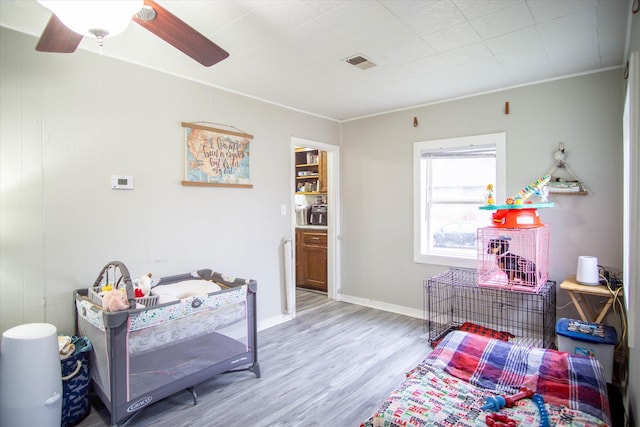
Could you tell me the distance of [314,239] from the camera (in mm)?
5359

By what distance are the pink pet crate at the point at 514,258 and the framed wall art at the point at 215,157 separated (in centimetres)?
238

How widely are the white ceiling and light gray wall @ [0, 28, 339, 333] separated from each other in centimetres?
21

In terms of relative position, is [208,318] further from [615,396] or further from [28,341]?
[615,396]

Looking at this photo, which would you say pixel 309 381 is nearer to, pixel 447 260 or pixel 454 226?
pixel 447 260

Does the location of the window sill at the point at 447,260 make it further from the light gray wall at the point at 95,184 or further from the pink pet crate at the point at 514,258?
the light gray wall at the point at 95,184

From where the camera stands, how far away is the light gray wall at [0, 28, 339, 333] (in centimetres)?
230

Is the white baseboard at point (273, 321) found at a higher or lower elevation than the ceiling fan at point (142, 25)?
lower

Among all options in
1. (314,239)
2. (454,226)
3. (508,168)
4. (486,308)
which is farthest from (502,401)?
(314,239)

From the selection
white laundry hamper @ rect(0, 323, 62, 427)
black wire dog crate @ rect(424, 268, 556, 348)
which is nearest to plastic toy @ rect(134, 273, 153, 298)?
white laundry hamper @ rect(0, 323, 62, 427)

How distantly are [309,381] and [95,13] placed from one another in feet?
8.54

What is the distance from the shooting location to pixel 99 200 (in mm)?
2643

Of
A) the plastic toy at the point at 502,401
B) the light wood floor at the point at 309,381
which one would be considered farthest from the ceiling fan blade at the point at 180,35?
the light wood floor at the point at 309,381

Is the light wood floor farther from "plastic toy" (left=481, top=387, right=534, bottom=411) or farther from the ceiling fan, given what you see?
the ceiling fan

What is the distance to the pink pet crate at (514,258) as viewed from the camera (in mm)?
2873
